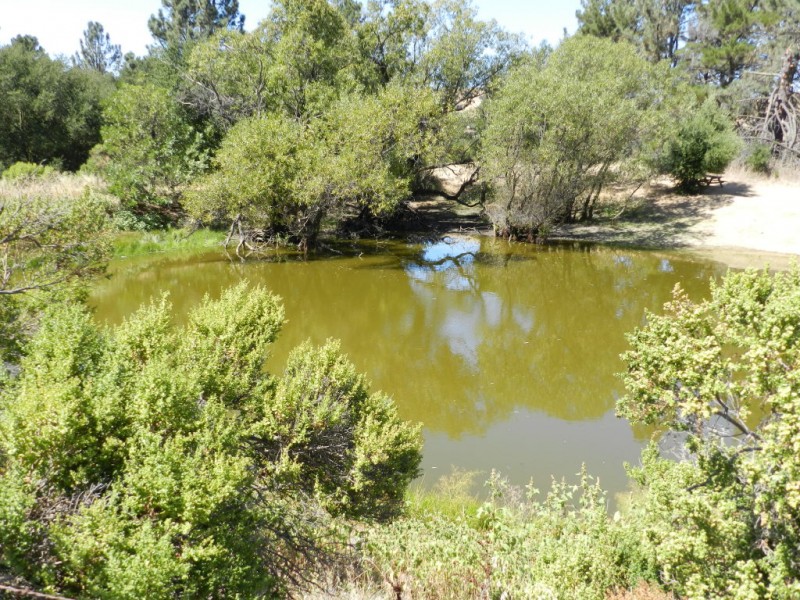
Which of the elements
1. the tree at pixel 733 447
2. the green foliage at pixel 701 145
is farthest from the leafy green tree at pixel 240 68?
the tree at pixel 733 447

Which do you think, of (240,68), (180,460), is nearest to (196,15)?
(240,68)

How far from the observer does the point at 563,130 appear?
22625mm

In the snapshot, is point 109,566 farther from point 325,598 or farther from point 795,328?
point 795,328

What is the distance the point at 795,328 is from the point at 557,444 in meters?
5.70

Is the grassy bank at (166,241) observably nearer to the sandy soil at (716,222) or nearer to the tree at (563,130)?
the tree at (563,130)

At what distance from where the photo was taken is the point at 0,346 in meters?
8.02

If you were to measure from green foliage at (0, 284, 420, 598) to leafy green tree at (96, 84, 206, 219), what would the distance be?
19495 mm

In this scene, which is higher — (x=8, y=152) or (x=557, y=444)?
(x=8, y=152)

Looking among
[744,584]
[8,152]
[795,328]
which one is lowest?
[744,584]

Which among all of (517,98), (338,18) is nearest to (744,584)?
(517,98)

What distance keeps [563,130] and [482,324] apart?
35.5ft

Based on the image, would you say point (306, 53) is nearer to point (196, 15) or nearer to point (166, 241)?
point (166, 241)

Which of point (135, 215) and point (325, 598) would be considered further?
point (135, 215)

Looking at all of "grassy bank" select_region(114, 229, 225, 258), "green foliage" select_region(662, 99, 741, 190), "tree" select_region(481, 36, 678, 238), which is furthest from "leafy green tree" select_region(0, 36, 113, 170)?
"green foliage" select_region(662, 99, 741, 190)
